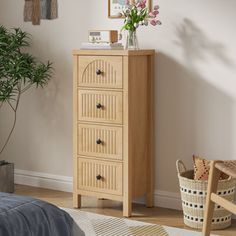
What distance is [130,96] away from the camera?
418 cm

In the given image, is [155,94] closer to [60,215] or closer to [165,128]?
[165,128]

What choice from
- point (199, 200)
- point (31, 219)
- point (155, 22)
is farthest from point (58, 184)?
point (31, 219)

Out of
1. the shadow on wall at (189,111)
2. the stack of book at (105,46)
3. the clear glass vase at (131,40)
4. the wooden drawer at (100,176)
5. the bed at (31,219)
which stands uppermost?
the clear glass vase at (131,40)

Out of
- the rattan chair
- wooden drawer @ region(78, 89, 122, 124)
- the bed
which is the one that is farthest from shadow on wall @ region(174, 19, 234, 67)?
the bed

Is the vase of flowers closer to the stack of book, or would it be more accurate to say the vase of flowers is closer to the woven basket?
the stack of book

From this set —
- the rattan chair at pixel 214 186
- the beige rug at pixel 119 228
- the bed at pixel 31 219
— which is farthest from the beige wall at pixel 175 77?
the bed at pixel 31 219

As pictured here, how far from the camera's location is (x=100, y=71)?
4238 millimetres

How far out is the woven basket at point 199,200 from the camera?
400 centimetres

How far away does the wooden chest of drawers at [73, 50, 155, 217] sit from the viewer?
13.8 ft

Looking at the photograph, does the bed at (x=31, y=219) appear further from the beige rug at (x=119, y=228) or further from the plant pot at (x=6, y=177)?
the plant pot at (x=6, y=177)

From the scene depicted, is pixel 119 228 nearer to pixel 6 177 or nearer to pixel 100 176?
pixel 100 176

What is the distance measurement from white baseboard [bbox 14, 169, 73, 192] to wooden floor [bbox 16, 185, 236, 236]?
6 centimetres

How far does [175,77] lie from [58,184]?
1.28 meters

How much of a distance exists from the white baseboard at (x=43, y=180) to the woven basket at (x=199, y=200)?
1.13 m
